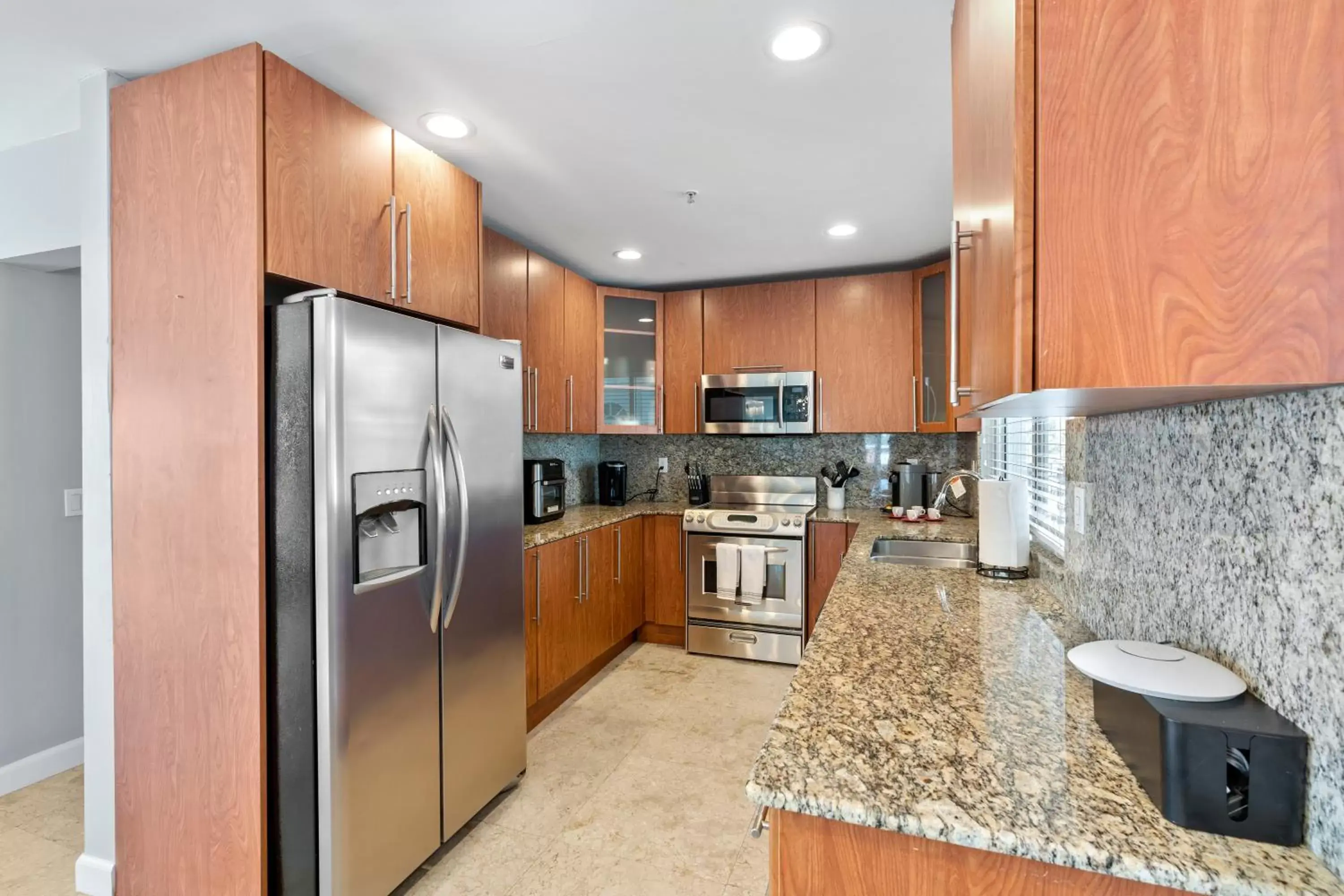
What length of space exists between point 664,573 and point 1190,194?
136 inches

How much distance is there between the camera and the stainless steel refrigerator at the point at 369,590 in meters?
1.54

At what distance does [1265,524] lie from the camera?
2.52 ft

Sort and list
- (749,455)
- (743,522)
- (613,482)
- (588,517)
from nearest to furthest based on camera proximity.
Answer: (588,517), (743,522), (613,482), (749,455)

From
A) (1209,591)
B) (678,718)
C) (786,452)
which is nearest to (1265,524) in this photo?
(1209,591)

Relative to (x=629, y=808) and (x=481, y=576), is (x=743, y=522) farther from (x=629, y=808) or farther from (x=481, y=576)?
(x=481, y=576)

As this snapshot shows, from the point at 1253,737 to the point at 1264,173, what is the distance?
23.8 inches

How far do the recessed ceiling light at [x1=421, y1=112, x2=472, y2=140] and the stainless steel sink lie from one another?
7.22ft

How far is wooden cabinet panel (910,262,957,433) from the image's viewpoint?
339cm

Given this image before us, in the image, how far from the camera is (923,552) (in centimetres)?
276

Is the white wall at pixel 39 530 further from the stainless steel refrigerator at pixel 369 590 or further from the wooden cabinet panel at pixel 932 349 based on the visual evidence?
the wooden cabinet panel at pixel 932 349

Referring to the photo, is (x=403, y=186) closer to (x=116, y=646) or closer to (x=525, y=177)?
(x=525, y=177)

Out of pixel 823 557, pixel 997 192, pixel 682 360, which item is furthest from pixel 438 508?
pixel 682 360

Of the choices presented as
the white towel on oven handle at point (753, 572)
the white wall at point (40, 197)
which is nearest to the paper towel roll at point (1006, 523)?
the white towel on oven handle at point (753, 572)

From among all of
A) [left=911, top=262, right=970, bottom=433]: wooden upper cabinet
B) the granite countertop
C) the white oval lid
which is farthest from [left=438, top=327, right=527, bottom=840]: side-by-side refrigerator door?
[left=911, top=262, right=970, bottom=433]: wooden upper cabinet
